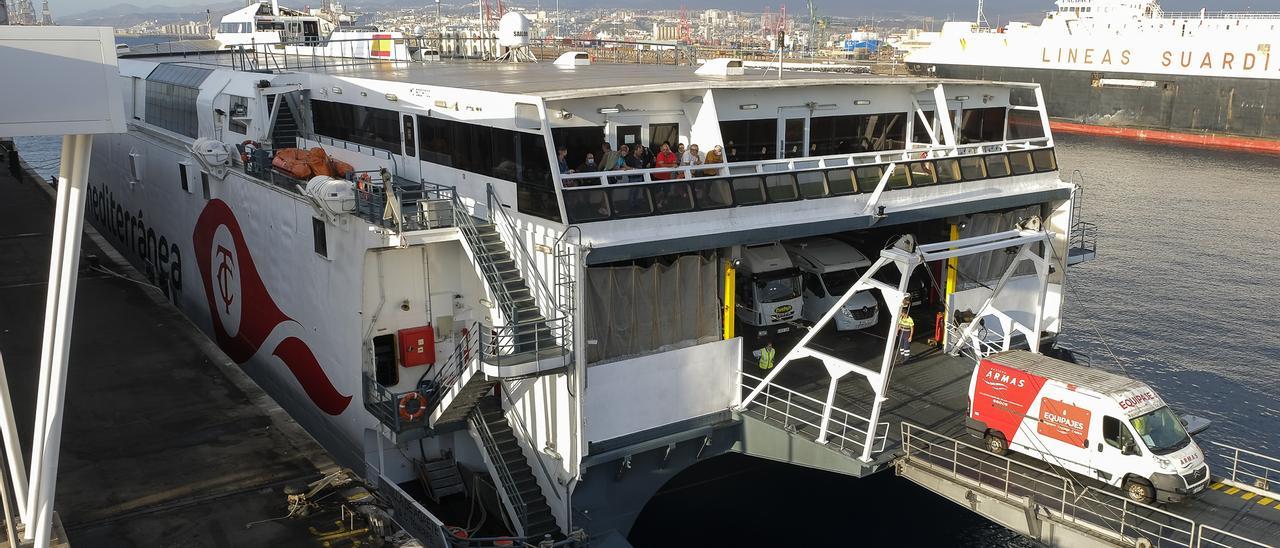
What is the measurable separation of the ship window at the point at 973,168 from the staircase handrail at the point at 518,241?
8.86 metres

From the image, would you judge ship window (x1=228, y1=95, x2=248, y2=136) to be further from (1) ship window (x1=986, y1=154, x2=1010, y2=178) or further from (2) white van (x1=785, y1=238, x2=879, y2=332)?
(1) ship window (x1=986, y1=154, x2=1010, y2=178)

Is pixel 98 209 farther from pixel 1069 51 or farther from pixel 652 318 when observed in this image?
pixel 1069 51

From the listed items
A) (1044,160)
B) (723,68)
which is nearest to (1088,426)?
(1044,160)

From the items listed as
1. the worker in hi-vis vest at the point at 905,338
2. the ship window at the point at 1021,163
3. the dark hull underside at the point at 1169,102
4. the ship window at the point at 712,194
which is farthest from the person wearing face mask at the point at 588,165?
the dark hull underside at the point at 1169,102

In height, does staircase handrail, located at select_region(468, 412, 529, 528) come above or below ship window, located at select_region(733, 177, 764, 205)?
below

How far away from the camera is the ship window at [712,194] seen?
1677 cm

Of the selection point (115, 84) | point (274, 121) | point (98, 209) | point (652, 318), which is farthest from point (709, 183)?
point (98, 209)

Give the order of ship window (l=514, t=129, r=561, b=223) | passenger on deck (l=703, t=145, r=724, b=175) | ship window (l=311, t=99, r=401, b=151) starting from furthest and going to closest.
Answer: ship window (l=311, t=99, r=401, b=151)
passenger on deck (l=703, t=145, r=724, b=175)
ship window (l=514, t=129, r=561, b=223)

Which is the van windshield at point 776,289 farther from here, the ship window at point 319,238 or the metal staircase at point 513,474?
the ship window at point 319,238

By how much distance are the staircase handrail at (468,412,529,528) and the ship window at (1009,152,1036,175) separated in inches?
465

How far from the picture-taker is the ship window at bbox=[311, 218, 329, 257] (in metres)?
19.5

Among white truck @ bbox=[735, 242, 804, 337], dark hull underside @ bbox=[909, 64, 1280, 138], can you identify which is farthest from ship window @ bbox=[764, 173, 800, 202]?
dark hull underside @ bbox=[909, 64, 1280, 138]

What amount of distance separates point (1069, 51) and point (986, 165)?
87.0 m

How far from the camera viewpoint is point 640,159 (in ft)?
58.6
